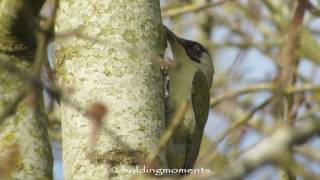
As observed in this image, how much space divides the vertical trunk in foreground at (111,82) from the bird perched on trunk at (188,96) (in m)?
0.98

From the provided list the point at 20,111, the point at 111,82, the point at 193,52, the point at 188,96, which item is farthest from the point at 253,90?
the point at 111,82

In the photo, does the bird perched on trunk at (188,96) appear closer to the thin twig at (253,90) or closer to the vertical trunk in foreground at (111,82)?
the thin twig at (253,90)

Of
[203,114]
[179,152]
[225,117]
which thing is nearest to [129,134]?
[179,152]

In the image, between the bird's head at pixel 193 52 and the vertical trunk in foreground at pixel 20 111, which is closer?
the vertical trunk in foreground at pixel 20 111

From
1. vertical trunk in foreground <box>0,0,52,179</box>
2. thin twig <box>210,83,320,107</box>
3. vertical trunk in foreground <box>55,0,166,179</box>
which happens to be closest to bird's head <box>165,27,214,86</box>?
thin twig <box>210,83,320,107</box>

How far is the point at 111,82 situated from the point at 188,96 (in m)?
1.51

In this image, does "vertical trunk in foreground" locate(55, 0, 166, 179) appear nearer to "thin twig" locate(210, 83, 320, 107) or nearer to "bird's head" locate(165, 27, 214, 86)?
"bird's head" locate(165, 27, 214, 86)

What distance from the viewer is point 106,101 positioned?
2633mm

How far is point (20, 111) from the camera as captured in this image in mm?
2953

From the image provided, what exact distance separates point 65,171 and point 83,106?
0.77 ft

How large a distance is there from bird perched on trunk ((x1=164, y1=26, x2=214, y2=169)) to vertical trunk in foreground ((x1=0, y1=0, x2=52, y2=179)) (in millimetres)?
891

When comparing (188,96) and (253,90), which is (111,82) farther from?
(253,90)

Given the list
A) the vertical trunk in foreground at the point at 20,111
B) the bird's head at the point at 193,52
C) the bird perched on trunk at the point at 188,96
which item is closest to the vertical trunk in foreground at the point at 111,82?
the vertical trunk in foreground at the point at 20,111

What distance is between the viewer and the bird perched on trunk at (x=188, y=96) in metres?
4.17
